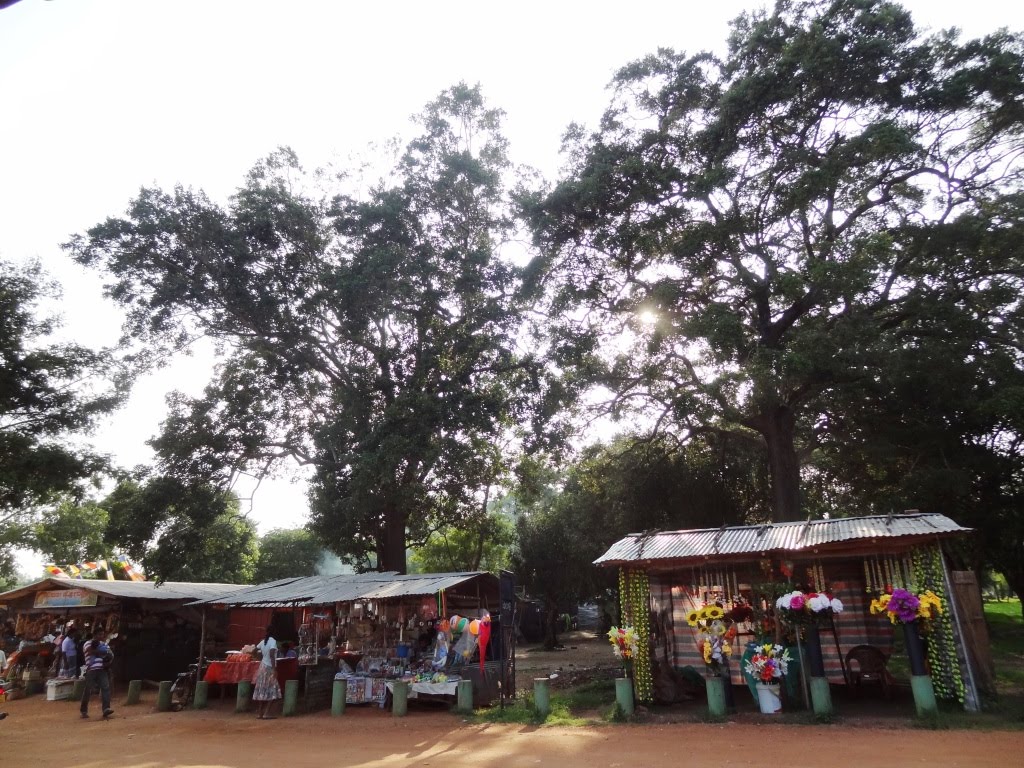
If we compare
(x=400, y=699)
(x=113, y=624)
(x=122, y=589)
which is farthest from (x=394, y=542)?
(x=400, y=699)

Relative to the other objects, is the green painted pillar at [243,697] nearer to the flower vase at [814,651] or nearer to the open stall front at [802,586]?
the open stall front at [802,586]

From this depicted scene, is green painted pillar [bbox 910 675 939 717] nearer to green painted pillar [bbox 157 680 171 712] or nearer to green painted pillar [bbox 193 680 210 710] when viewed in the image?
green painted pillar [bbox 193 680 210 710]

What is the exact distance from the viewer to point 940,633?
1014 cm

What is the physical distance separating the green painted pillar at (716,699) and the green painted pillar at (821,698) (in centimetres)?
141

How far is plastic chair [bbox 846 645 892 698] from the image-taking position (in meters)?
11.8

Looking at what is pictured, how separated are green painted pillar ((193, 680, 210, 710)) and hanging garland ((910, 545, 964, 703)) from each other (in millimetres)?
15337

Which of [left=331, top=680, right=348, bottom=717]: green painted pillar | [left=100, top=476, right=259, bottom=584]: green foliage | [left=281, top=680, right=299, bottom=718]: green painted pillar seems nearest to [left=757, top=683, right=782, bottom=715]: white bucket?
[left=331, top=680, right=348, bottom=717]: green painted pillar

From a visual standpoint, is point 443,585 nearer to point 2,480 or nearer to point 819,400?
point 819,400

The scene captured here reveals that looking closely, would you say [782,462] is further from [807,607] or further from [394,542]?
[394,542]

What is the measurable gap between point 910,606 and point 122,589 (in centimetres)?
2132

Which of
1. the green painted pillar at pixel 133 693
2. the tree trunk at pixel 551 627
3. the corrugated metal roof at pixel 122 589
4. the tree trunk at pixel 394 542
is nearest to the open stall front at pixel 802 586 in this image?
the tree trunk at pixel 394 542

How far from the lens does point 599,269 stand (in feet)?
61.5

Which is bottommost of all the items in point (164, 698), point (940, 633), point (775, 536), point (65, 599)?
point (164, 698)

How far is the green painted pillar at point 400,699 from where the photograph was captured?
1277 centimetres
